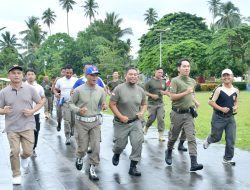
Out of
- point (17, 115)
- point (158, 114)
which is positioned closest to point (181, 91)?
point (17, 115)

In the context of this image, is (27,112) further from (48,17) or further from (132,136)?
(48,17)

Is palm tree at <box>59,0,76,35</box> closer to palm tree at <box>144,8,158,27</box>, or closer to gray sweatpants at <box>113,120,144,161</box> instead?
palm tree at <box>144,8,158,27</box>

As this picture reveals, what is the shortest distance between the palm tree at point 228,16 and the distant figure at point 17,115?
250 ft

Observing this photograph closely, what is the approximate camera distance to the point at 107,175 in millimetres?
7715

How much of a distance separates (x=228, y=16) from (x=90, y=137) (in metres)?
78.9

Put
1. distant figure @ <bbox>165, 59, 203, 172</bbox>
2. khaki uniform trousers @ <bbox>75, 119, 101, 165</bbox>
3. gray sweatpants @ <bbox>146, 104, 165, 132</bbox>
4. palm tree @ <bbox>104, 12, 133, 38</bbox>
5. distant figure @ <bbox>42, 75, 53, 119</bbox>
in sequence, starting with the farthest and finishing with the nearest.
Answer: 1. palm tree @ <bbox>104, 12, 133, 38</bbox>
2. distant figure @ <bbox>42, 75, 53, 119</bbox>
3. gray sweatpants @ <bbox>146, 104, 165, 132</bbox>
4. distant figure @ <bbox>165, 59, 203, 172</bbox>
5. khaki uniform trousers @ <bbox>75, 119, 101, 165</bbox>

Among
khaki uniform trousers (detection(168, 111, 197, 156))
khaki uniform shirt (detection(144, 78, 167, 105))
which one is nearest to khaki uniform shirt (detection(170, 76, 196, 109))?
khaki uniform trousers (detection(168, 111, 197, 156))

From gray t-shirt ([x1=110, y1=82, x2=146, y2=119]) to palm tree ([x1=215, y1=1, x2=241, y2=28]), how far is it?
247 ft

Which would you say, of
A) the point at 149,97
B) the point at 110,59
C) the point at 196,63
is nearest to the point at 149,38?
the point at 110,59

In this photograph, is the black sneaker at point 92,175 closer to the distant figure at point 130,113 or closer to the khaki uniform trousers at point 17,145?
the distant figure at point 130,113

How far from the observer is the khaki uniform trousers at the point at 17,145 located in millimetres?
7020

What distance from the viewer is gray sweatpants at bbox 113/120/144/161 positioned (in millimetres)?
7613

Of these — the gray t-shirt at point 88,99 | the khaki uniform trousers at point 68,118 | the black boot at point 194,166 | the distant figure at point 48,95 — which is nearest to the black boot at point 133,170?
the black boot at point 194,166

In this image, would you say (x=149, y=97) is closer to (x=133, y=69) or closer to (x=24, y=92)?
(x=133, y=69)
